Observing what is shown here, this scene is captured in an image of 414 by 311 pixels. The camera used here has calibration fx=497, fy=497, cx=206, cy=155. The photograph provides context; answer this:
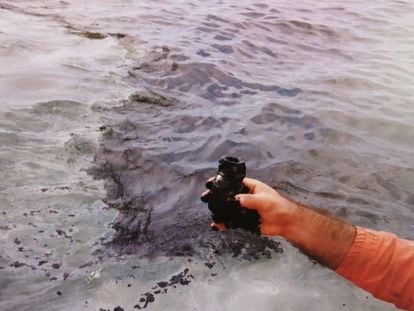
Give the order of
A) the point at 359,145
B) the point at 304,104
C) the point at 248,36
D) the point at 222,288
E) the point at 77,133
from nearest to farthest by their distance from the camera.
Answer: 1. the point at 222,288
2. the point at 77,133
3. the point at 359,145
4. the point at 304,104
5. the point at 248,36

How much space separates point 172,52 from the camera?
27.3 feet

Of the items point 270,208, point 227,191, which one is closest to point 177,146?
point 270,208

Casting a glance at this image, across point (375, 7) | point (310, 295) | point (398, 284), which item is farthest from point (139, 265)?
point (375, 7)

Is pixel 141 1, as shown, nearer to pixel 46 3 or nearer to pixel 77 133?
pixel 46 3

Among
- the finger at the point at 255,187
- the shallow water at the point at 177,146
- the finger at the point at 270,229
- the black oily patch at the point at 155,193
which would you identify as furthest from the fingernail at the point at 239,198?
the black oily patch at the point at 155,193

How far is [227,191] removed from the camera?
104 inches

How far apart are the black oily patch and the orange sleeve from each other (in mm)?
1030

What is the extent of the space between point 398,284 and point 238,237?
1427mm

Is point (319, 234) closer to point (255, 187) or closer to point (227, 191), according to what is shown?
point (255, 187)

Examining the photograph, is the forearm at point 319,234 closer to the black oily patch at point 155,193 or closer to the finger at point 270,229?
the finger at point 270,229

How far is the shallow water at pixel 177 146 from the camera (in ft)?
11.1

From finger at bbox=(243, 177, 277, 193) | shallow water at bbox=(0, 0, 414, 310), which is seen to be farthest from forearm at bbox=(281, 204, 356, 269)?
shallow water at bbox=(0, 0, 414, 310)

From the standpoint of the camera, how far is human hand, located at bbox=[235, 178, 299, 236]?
9.29 feet

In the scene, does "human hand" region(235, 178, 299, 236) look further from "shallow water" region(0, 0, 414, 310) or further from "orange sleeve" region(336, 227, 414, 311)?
"shallow water" region(0, 0, 414, 310)
